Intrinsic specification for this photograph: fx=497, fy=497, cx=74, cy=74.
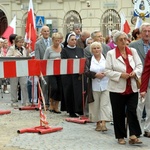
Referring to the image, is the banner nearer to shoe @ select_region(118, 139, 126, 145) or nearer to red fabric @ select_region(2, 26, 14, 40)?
red fabric @ select_region(2, 26, 14, 40)

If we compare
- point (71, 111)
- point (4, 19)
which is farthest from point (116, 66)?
point (4, 19)

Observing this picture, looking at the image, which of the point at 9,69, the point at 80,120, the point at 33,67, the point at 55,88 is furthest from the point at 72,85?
the point at 9,69

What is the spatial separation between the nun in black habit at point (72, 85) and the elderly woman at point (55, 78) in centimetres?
61

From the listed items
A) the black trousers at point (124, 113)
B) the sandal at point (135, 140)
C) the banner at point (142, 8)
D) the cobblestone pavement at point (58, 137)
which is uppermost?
the banner at point (142, 8)

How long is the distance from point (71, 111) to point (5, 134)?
245 cm

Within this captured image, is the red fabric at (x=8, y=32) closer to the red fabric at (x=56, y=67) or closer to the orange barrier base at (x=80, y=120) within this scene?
the orange barrier base at (x=80, y=120)

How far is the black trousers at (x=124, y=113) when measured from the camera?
8125 mm

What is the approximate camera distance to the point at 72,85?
1102cm

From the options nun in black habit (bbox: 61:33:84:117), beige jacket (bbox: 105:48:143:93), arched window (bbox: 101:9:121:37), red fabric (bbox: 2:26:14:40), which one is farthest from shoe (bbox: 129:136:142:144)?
arched window (bbox: 101:9:121:37)

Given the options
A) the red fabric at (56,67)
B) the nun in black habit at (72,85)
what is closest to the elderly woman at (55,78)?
the nun in black habit at (72,85)

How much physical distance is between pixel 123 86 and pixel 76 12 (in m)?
22.2

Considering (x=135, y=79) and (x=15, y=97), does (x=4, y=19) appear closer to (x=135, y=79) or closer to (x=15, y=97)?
(x=15, y=97)

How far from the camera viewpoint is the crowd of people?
8.14 meters

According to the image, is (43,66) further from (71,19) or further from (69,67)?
(71,19)
